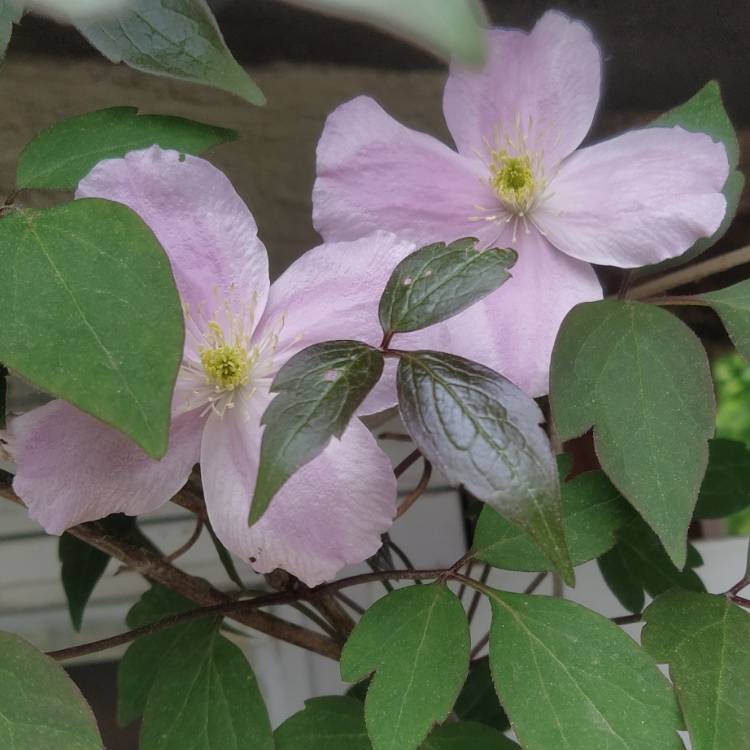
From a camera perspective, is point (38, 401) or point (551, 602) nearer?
point (551, 602)

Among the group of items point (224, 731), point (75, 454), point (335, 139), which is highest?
point (335, 139)

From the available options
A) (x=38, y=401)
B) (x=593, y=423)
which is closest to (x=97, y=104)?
(x=38, y=401)

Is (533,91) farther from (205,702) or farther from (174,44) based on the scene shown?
(205,702)

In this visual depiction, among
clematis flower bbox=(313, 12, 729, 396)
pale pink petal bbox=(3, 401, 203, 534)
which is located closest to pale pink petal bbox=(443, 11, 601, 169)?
clematis flower bbox=(313, 12, 729, 396)

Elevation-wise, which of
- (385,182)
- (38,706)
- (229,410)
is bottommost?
(38,706)

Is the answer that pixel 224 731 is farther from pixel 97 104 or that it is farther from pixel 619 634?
pixel 97 104

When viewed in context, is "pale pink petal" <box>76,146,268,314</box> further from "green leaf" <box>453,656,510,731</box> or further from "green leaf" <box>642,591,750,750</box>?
"green leaf" <box>453,656,510,731</box>

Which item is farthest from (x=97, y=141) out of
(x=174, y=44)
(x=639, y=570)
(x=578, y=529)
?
(x=639, y=570)
